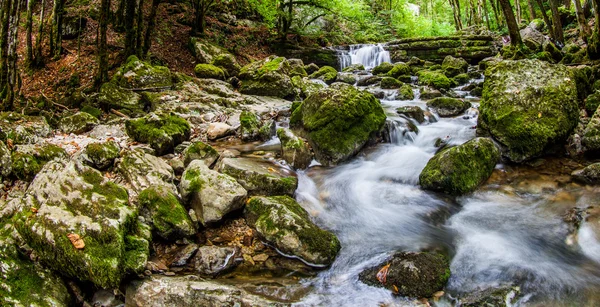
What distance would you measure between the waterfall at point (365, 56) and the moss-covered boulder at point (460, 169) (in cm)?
1381

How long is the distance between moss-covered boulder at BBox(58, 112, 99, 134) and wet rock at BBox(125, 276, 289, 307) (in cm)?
528

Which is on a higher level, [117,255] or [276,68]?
[276,68]

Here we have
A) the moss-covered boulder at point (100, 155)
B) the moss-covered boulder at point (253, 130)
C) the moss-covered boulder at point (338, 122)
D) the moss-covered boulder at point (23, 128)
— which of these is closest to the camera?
the moss-covered boulder at point (100, 155)

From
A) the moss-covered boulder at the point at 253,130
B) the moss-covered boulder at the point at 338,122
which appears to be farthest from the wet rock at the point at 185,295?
the moss-covered boulder at the point at 253,130

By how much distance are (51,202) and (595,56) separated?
1332cm

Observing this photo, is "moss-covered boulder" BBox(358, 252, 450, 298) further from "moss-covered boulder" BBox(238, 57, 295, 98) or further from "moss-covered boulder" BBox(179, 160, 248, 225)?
"moss-covered boulder" BBox(238, 57, 295, 98)

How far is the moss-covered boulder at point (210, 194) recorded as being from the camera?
14.1ft

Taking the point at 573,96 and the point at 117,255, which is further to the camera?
the point at 573,96

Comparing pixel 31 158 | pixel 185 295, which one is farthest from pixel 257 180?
pixel 31 158

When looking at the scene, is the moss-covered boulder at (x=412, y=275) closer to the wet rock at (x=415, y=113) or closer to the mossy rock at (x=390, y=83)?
the wet rock at (x=415, y=113)

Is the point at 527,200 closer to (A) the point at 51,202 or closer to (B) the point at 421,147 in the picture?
(B) the point at 421,147

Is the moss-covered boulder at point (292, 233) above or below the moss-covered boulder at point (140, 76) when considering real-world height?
below

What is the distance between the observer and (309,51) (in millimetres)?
18469

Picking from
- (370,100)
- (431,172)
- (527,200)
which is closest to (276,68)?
(370,100)
